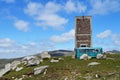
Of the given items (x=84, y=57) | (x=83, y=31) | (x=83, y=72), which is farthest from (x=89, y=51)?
(x=83, y=72)

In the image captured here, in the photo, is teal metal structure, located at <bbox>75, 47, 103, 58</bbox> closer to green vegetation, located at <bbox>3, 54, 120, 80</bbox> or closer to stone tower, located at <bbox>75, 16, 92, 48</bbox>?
green vegetation, located at <bbox>3, 54, 120, 80</bbox>

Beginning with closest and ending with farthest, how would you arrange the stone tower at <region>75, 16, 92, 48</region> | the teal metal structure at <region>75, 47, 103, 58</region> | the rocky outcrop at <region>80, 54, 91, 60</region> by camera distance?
the rocky outcrop at <region>80, 54, 91, 60</region>, the teal metal structure at <region>75, 47, 103, 58</region>, the stone tower at <region>75, 16, 92, 48</region>

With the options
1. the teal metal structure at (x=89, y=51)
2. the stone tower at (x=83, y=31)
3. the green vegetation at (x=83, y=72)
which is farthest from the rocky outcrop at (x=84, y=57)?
the stone tower at (x=83, y=31)

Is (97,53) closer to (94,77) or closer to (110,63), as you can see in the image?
(110,63)

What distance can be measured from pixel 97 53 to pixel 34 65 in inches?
532

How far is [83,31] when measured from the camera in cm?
7400

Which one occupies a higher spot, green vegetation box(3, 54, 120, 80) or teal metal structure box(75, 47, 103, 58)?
teal metal structure box(75, 47, 103, 58)

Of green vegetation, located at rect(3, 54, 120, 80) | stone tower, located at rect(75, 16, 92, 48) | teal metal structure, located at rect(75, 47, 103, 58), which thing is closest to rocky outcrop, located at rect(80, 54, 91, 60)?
teal metal structure, located at rect(75, 47, 103, 58)

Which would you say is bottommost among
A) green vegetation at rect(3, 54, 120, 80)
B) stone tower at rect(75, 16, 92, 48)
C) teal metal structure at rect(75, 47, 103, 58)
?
green vegetation at rect(3, 54, 120, 80)

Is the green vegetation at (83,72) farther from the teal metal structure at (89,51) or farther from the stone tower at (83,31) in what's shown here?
the stone tower at (83,31)

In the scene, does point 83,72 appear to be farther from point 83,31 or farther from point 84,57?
point 83,31

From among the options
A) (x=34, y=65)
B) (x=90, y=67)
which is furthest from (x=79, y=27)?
(x=90, y=67)

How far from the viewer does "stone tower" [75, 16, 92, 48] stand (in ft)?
241

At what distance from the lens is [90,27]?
2886 inches
